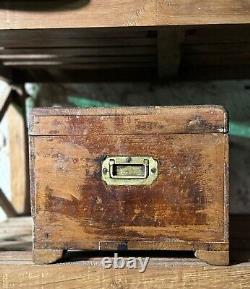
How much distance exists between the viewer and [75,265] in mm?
1047

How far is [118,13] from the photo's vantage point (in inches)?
38.4

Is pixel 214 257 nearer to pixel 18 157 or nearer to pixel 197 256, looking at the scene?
pixel 197 256

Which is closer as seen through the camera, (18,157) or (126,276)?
(126,276)

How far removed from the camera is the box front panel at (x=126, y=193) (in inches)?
40.0

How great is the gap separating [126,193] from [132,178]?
0.03 m

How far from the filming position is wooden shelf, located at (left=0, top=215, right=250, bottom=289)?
1.03 metres

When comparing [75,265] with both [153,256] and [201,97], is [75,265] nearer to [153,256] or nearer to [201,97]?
[153,256]

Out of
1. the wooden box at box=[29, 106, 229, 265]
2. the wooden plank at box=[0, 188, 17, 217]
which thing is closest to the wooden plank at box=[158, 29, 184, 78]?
the wooden box at box=[29, 106, 229, 265]

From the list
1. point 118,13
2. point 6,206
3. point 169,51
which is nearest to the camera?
point 118,13

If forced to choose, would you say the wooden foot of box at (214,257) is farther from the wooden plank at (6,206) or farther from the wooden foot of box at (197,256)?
the wooden plank at (6,206)

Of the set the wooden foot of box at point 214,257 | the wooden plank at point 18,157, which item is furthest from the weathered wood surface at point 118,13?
the wooden plank at point 18,157

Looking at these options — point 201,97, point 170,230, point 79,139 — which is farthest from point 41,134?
point 201,97

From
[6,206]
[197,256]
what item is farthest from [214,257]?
[6,206]

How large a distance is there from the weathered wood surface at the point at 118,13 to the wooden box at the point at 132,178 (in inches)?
6.1
